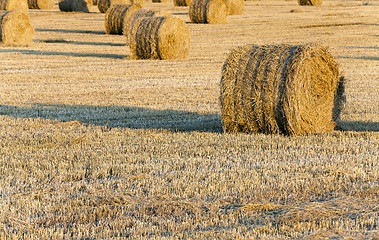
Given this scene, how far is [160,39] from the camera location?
19.2 m

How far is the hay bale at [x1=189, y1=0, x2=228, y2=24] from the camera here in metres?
31.8

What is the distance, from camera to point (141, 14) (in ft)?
77.9

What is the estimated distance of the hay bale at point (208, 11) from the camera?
31750 mm

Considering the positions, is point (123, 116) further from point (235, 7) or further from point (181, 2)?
point (181, 2)

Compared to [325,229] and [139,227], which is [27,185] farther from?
[325,229]

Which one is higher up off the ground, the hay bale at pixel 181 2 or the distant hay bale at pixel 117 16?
the distant hay bale at pixel 117 16

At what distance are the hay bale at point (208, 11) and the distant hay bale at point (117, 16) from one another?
4704mm

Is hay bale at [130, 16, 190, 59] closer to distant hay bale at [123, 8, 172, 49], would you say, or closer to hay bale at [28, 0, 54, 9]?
distant hay bale at [123, 8, 172, 49]

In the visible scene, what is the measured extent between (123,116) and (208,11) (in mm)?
21717

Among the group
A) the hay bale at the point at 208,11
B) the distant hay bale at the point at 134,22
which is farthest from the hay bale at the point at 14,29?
the hay bale at the point at 208,11

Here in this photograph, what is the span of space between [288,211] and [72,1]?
118 feet

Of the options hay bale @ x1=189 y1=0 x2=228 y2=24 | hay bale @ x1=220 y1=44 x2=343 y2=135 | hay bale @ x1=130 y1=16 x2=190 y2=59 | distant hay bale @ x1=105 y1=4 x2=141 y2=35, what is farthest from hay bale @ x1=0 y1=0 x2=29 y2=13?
hay bale @ x1=220 y1=44 x2=343 y2=135

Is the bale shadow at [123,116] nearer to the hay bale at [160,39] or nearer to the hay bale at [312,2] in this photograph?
the hay bale at [160,39]

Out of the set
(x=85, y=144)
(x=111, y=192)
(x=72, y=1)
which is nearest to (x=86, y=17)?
(x=72, y=1)
